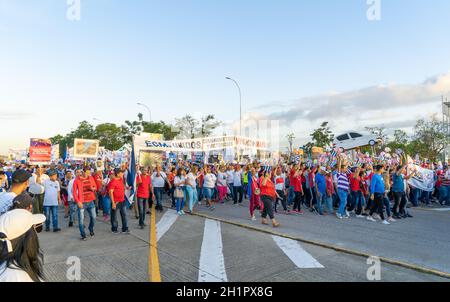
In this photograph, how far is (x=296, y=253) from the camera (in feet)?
21.0

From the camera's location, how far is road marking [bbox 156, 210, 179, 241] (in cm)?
878

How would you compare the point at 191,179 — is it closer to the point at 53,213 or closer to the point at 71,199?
the point at 71,199

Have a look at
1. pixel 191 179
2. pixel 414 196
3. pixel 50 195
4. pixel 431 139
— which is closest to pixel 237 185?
pixel 191 179

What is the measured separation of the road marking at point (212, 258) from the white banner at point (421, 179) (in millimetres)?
9537

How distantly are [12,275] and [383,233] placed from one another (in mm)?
8120

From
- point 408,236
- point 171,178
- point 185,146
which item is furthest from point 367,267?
point 185,146

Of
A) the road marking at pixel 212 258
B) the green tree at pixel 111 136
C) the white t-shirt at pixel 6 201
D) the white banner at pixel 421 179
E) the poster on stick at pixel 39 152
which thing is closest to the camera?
the white t-shirt at pixel 6 201

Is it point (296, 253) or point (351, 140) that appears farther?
point (351, 140)

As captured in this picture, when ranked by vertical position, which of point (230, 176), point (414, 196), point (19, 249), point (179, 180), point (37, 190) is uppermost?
point (19, 249)

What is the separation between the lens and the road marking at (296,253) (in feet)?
18.7

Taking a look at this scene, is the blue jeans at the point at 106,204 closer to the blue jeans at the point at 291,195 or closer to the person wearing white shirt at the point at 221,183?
the person wearing white shirt at the point at 221,183

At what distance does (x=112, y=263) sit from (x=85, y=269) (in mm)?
473

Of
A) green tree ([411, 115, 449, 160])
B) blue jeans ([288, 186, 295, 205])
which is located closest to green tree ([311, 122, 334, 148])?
green tree ([411, 115, 449, 160])

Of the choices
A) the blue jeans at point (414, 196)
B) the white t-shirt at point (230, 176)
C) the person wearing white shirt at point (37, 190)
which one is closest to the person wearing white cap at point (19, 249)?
the person wearing white shirt at point (37, 190)
